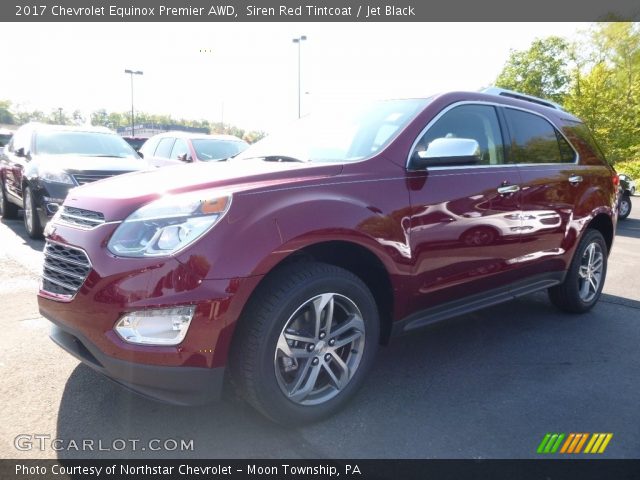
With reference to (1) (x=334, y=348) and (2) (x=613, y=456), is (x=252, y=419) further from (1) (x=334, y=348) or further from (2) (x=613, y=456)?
(2) (x=613, y=456)

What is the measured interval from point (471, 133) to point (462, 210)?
2.24ft

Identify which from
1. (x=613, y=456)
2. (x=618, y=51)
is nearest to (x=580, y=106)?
(x=618, y=51)

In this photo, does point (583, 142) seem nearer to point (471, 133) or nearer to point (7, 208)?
point (471, 133)

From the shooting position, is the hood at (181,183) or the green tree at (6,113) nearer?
the hood at (181,183)

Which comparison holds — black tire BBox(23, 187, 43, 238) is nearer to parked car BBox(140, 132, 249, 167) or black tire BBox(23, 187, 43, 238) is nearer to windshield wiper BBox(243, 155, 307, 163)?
parked car BBox(140, 132, 249, 167)

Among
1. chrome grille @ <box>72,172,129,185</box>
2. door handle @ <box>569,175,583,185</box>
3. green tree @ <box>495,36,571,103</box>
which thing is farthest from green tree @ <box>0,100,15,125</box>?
door handle @ <box>569,175,583,185</box>

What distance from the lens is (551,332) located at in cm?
412

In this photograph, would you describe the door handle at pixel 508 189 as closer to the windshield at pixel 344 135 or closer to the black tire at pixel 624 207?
the windshield at pixel 344 135

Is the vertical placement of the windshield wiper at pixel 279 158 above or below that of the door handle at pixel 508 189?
above

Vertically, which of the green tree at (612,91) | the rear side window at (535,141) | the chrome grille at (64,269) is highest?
the green tree at (612,91)

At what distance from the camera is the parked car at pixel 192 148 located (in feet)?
30.4

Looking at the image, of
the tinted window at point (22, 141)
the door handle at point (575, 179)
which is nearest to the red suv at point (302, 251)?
the door handle at point (575, 179)

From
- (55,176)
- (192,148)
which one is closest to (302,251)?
(55,176)

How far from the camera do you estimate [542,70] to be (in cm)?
4703
